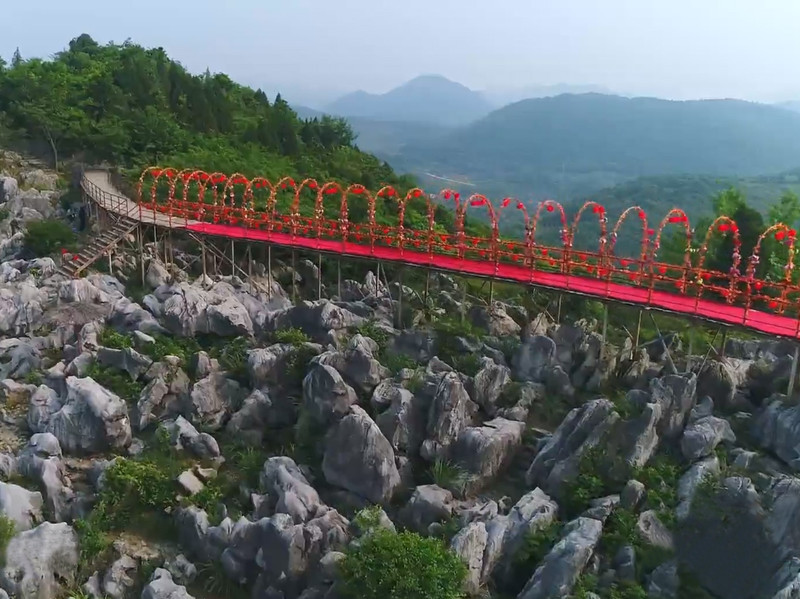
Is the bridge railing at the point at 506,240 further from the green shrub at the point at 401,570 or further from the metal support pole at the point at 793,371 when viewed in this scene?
the green shrub at the point at 401,570

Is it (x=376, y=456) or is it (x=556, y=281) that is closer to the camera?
(x=376, y=456)

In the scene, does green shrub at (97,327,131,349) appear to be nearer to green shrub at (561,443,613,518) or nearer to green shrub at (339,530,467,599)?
green shrub at (339,530,467,599)

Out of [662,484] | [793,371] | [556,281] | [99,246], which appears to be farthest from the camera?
[99,246]

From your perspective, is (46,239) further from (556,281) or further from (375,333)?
(556,281)

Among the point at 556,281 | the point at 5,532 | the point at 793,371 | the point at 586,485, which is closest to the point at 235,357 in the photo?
the point at 5,532

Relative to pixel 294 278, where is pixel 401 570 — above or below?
below

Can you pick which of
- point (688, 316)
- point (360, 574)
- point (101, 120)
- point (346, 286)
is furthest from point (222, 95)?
point (360, 574)
